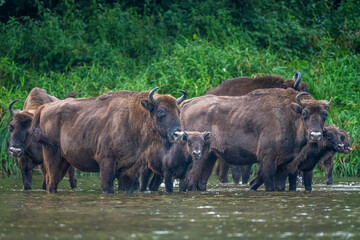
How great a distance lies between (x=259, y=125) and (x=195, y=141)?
1.40m

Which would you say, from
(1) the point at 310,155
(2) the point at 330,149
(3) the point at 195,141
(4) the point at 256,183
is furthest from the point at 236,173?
(3) the point at 195,141

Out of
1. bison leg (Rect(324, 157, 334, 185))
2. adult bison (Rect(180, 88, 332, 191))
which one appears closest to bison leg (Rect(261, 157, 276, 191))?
adult bison (Rect(180, 88, 332, 191))

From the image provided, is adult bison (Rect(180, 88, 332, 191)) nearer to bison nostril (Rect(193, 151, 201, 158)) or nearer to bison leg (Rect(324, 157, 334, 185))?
bison nostril (Rect(193, 151, 201, 158))

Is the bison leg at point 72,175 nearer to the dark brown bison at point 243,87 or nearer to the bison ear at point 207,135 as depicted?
the bison ear at point 207,135

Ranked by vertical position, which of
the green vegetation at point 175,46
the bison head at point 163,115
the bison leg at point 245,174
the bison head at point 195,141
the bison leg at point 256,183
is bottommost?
the bison leg at point 256,183

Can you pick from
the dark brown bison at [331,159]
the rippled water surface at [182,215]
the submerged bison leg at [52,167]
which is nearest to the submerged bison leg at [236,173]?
the dark brown bison at [331,159]

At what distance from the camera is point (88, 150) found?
1394cm

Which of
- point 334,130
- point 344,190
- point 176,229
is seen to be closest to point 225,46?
point 334,130

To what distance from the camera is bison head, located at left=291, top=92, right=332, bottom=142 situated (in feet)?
46.3

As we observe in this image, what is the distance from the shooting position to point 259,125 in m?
15.2

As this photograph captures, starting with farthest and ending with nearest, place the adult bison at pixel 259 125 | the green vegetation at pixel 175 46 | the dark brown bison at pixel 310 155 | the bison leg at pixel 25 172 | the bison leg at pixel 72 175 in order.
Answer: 1. the green vegetation at pixel 175 46
2. the bison leg at pixel 72 175
3. the bison leg at pixel 25 172
4. the dark brown bison at pixel 310 155
5. the adult bison at pixel 259 125

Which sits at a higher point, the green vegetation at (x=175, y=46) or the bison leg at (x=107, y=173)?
the green vegetation at (x=175, y=46)

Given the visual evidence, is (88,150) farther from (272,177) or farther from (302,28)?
(302,28)

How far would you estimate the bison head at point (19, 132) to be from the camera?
1509 centimetres
